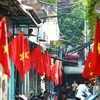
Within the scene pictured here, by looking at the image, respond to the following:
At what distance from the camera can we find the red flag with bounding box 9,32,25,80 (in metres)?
9.04

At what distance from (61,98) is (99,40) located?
13.9 meters

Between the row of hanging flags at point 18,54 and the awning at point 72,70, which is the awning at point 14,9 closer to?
the row of hanging flags at point 18,54

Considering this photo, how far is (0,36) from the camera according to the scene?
6672 mm

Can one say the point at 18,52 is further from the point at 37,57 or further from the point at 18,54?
the point at 37,57

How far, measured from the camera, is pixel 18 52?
9250 mm

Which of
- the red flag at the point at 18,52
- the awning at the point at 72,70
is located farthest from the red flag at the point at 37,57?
the awning at the point at 72,70

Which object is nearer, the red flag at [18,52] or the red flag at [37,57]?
the red flag at [18,52]

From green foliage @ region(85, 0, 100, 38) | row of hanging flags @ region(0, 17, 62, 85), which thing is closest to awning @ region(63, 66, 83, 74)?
row of hanging flags @ region(0, 17, 62, 85)

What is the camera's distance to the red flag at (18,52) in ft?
29.7

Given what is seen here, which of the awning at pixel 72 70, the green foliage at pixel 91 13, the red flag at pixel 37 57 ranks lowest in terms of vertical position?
the awning at pixel 72 70

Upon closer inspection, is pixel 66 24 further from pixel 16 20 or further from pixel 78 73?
pixel 16 20

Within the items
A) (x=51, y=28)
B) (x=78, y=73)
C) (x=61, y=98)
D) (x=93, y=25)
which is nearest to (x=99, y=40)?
(x=93, y=25)

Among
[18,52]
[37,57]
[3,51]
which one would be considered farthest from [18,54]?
[37,57]

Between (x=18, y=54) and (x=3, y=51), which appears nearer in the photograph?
(x=3, y=51)
